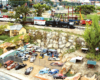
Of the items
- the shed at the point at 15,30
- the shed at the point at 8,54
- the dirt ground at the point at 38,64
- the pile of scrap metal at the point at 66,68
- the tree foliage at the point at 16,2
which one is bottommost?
the dirt ground at the point at 38,64

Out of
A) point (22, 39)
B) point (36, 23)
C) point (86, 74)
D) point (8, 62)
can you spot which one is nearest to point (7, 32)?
point (22, 39)

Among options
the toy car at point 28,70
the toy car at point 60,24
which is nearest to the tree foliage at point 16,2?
the toy car at point 60,24

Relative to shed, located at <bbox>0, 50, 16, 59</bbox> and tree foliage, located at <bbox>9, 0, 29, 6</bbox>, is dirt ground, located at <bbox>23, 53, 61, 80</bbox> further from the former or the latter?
tree foliage, located at <bbox>9, 0, 29, 6</bbox>

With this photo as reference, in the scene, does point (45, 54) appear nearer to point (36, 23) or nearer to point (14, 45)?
point (14, 45)

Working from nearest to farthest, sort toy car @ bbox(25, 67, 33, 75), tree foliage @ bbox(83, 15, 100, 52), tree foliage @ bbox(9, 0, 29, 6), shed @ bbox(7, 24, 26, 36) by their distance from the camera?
toy car @ bbox(25, 67, 33, 75)
tree foliage @ bbox(83, 15, 100, 52)
shed @ bbox(7, 24, 26, 36)
tree foliage @ bbox(9, 0, 29, 6)

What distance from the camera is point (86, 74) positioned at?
20516 mm

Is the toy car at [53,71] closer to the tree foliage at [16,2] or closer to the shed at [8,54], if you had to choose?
the shed at [8,54]

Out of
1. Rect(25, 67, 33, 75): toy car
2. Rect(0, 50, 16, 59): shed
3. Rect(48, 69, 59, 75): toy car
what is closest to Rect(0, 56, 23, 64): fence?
Rect(0, 50, 16, 59): shed

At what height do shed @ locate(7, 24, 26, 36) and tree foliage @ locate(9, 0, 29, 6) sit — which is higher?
tree foliage @ locate(9, 0, 29, 6)

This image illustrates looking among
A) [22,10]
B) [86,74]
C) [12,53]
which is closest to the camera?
[86,74]

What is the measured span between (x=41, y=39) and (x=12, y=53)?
8.66 meters

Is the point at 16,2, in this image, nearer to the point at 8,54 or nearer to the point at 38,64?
the point at 8,54

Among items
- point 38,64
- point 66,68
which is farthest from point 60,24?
point 66,68

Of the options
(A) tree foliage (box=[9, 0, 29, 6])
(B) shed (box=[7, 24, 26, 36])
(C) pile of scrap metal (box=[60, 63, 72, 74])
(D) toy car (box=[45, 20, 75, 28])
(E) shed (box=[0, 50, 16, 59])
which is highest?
(A) tree foliage (box=[9, 0, 29, 6])
